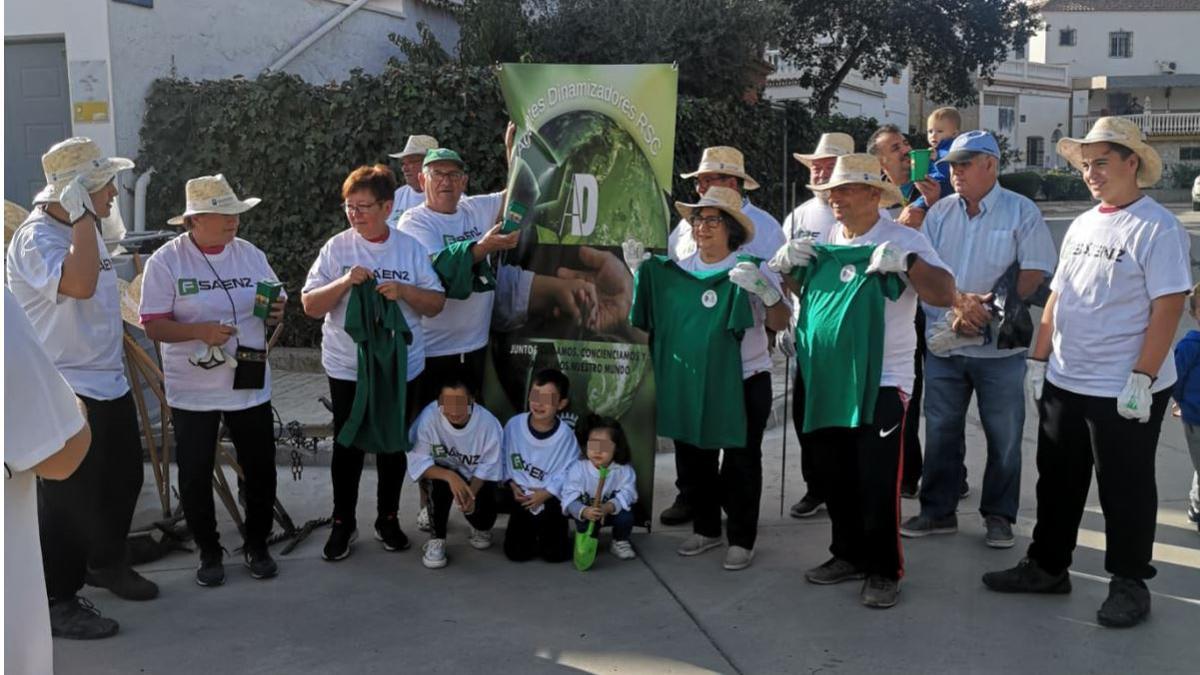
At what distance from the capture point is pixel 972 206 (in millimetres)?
5113

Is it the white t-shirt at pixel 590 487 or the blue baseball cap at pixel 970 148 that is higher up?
the blue baseball cap at pixel 970 148

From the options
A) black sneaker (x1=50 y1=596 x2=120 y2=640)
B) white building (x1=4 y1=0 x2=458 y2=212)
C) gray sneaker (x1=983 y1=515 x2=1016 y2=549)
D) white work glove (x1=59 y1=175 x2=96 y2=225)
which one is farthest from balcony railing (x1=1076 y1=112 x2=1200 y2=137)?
black sneaker (x1=50 y1=596 x2=120 y2=640)

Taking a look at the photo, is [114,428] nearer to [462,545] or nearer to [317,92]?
[462,545]

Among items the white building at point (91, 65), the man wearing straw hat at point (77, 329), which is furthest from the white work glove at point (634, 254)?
the white building at point (91, 65)

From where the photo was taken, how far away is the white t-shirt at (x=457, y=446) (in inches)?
203

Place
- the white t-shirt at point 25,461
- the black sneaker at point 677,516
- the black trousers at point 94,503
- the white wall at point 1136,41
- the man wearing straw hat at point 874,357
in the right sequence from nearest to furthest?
the white t-shirt at point 25,461
the black trousers at point 94,503
the man wearing straw hat at point 874,357
the black sneaker at point 677,516
the white wall at point 1136,41

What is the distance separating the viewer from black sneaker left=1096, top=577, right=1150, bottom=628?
422 centimetres

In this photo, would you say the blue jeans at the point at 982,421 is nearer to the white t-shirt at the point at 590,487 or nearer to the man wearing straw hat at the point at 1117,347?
the man wearing straw hat at the point at 1117,347

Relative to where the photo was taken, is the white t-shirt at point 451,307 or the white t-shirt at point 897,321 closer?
the white t-shirt at point 897,321

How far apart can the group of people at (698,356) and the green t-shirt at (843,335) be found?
10 mm

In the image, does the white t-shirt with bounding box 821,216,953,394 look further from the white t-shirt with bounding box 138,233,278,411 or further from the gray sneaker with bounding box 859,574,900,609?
the white t-shirt with bounding box 138,233,278,411

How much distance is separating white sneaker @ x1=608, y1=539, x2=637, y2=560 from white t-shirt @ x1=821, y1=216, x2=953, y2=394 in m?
1.46

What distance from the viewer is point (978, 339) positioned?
5.05 m

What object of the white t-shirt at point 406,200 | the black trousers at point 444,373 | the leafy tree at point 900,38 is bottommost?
the black trousers at point 444,373
